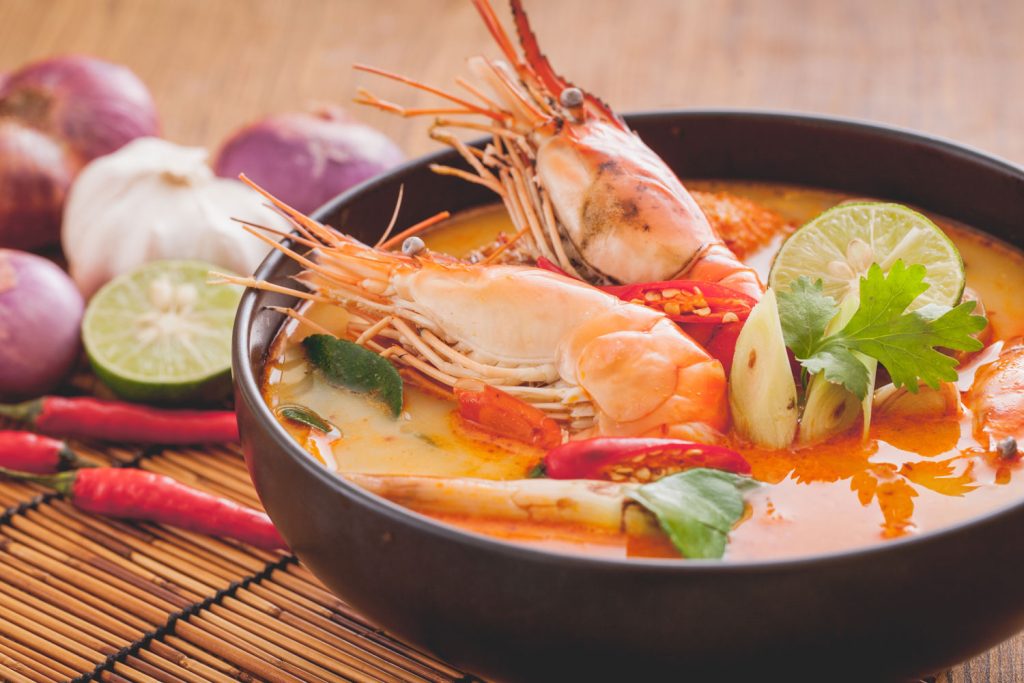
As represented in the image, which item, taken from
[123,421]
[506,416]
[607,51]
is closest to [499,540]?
[506,416]

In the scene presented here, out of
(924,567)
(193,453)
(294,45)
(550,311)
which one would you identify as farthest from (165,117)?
(924,567)

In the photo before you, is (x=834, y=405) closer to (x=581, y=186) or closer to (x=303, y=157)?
(x=581, y=186)

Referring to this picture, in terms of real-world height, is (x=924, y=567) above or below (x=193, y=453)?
above

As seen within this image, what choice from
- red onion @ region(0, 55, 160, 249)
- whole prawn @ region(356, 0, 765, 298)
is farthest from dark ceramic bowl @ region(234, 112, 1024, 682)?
red onion @ region(0, 55, 160, 249)

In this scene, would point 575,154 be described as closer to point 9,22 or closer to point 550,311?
point 550,311

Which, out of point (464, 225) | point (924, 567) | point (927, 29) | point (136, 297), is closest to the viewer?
point (924, 567)

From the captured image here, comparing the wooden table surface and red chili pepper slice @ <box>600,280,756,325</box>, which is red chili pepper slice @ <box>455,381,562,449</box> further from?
the wooden table surface
